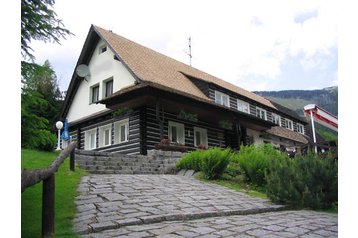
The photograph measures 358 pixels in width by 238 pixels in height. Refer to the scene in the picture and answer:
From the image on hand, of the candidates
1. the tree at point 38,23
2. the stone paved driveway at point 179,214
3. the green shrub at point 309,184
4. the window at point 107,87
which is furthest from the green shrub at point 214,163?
the window at point 107,87

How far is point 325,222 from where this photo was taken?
4.59 meters

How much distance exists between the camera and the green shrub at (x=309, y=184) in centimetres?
601

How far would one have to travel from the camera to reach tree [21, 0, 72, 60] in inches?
142

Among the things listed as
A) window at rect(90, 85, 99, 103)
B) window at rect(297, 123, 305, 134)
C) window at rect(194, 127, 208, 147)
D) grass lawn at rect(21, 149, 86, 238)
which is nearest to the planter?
window at rect(194, 127, 208, 147)

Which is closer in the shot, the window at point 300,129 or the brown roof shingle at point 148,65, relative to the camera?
the brown roof shingle at point 148,65

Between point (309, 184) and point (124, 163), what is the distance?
5046mm

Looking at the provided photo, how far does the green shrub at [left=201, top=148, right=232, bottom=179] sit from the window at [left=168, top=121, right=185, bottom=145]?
614cm

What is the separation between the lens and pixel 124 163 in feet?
31.6

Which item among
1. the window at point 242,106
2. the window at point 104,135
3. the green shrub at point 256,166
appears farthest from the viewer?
the window at point 242,106

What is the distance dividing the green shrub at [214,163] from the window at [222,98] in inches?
346

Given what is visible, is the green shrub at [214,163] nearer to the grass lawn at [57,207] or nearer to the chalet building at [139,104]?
the grass lawn at [57,207]

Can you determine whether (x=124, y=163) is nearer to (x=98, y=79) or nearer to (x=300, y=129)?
(x=98, y=79)

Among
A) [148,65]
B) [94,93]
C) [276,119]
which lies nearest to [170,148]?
[148,65]

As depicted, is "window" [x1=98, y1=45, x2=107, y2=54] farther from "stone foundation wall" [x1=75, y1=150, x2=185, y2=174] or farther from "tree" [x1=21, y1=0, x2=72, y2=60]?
"tree" [x1=21, y1=0, x2=72, y2=60]
